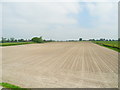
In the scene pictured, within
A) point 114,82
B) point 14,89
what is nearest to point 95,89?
point 114,82

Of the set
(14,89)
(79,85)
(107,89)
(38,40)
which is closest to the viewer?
(14,89)

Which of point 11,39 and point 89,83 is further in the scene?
point 11,39

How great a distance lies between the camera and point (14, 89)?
127 inches

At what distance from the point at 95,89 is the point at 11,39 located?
117927 millimetres

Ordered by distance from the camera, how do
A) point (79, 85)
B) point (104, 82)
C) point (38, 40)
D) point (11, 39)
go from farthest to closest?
point (11, 39) < point (38, 40) < point (104, 82) < point (79, 85)

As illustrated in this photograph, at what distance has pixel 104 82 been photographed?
3.99m

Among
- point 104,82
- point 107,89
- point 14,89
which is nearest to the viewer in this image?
point 14,89

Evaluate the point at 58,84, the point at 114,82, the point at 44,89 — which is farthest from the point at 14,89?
the point at 114,82

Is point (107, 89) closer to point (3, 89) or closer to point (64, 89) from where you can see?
point (64, 89)

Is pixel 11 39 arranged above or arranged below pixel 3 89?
above

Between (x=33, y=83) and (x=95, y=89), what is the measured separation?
3.03 meters

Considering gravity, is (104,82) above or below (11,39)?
below

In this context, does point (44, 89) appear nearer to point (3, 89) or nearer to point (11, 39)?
point (3, 89)

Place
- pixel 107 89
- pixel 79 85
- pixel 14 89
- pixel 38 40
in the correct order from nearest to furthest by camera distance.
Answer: pixel 14 89
pixel 107 89
pixel 79 85
pixel 38 40
